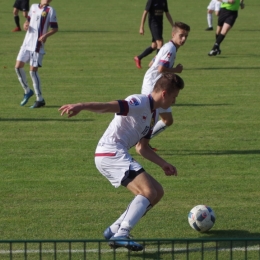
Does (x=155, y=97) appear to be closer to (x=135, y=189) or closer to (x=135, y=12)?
(x=135, y=189)

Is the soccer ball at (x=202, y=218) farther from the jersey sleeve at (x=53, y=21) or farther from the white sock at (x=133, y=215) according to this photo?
the jersey sleeve at (x=53, y=21)

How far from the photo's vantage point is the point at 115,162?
7203 millimetres

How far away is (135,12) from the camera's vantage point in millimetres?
35906

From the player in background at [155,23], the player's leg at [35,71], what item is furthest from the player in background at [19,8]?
the player's leg at [35,71]

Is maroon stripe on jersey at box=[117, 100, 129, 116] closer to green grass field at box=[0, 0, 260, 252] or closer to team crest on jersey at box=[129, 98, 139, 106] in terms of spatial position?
team crest on jersey at box=[129, 98, 139, 106]

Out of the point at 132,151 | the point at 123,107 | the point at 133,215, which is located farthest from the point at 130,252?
the point at 132,151

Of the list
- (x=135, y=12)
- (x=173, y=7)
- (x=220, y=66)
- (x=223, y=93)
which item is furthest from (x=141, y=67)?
(x=173, y=7)

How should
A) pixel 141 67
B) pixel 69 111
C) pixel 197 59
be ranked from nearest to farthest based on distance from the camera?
pixel 69 111
pixel 141 67
pixel 197 59

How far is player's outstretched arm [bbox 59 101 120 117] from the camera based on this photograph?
21.1ft

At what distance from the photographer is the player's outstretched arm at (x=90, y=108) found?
6422 mm

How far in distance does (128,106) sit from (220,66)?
534 inches

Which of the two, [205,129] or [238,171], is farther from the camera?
[205,129]

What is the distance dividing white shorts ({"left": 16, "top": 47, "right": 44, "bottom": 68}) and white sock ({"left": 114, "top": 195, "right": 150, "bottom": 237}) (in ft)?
26.0

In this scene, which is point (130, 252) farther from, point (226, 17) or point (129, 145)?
point (226, 17)
